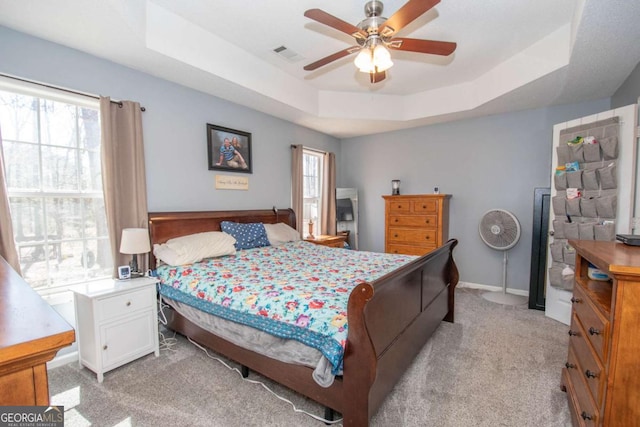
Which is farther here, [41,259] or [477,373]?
[41,259]

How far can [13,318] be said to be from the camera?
68 centimetres

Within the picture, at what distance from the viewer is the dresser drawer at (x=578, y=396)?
1270mm

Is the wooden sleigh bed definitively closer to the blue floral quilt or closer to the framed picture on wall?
the blue floral quilt

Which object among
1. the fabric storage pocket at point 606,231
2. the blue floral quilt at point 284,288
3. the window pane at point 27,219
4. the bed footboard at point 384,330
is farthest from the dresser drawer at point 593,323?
the window pane at point 27,219

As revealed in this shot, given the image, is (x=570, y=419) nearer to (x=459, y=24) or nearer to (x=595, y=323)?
(x=595, y=323)

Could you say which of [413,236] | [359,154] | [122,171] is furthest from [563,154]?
[122,171]

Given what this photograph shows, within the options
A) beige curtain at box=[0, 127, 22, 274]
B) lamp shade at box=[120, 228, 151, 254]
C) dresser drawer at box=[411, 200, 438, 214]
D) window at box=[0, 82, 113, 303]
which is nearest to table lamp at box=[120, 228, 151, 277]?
lamp shade at box=[120, 228, 151, 254]

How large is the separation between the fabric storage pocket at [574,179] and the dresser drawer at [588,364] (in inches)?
70.8

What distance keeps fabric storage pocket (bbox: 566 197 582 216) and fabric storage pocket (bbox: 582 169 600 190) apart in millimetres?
147

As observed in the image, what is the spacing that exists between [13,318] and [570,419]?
2619 millimetres

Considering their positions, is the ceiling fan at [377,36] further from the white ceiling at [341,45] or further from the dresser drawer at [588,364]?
the dresser drawer at [588,364]

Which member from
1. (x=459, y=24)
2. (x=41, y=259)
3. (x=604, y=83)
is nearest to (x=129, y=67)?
(x=41, y=259)

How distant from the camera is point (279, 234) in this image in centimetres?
375

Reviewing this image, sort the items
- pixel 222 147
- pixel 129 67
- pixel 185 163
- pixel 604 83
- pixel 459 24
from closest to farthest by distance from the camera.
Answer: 1. pixel 459 24
2. pixel 129 67
3. pixel 604 83
4. pixel 185 163
5. pixel 222 147
